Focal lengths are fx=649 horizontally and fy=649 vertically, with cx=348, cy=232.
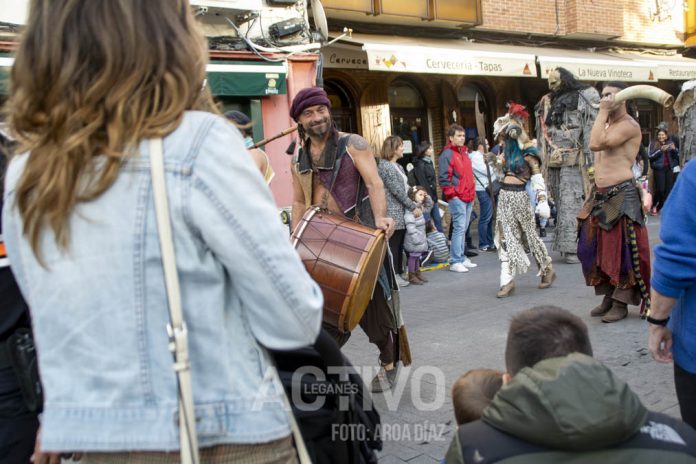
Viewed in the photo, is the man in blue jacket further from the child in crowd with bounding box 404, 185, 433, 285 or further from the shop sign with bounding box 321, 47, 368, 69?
the shop sign with bounding box 321, 47, 368, 69

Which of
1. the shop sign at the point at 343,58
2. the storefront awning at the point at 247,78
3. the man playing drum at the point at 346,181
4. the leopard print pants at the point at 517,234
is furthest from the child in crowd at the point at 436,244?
the man playing drum at the point at 346,181

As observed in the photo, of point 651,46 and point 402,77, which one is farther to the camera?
point 651,46

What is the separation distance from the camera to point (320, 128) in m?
4.16

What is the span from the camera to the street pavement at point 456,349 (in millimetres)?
3598

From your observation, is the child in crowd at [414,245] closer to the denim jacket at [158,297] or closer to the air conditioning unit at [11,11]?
the air conditioning unit at [11,11]

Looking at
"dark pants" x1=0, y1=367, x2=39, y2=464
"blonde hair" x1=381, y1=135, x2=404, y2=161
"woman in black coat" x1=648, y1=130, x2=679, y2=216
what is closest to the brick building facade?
"woman in black coat" x1=648, y1=130, x2=679, y2=216

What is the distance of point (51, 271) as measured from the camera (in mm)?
1264

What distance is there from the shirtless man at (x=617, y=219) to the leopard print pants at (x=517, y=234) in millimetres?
1298

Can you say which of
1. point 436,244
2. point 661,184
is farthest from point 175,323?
point 661,184

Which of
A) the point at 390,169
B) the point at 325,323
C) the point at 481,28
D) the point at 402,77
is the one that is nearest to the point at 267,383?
the point at 325,323

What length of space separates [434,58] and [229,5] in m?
3.72

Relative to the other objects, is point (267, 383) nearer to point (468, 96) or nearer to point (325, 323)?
point (325, 323)

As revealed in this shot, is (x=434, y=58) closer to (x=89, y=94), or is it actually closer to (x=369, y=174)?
(x=369, y=174)

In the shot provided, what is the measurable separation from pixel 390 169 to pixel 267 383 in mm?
7034
